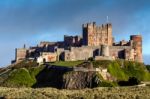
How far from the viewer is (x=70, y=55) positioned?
11369 cm

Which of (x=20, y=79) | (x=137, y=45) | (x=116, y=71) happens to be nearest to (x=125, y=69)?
(x=116, y=71)

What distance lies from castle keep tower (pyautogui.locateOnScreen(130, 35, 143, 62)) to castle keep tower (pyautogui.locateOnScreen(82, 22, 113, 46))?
478 cm

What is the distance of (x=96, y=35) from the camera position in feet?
388

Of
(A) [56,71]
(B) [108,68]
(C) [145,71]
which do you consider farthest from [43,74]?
(C) [145,71]

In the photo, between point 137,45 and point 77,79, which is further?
point 137,45

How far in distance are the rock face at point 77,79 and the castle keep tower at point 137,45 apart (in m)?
22.4

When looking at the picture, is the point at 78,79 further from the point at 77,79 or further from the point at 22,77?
the point at 22,77

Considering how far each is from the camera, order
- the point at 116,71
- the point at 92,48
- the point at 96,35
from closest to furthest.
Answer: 1. the point at 116,71
2. the point at 92,48
3. the point at 96,35

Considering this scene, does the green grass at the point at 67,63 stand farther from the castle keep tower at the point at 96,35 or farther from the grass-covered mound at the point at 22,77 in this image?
the castle keep tower at the point at 96,35

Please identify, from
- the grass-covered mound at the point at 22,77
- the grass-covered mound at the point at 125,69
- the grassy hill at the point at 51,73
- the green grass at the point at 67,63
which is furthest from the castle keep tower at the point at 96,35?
the grass-covered mound at the point at 22,77

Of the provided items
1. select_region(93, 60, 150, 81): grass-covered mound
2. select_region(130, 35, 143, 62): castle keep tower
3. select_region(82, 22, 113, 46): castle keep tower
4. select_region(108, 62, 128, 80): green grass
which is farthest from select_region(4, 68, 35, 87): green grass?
select_region(130, 35, 143, 62): castle keep tower

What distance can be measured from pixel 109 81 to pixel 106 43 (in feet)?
85.6

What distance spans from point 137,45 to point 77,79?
83.7ft

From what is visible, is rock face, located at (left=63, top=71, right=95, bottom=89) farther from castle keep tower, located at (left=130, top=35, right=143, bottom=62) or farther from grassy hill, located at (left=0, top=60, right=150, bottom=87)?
castle keep tower, located at (left=130, top=35, right=143, bottom=62)
